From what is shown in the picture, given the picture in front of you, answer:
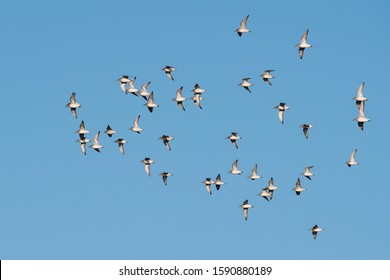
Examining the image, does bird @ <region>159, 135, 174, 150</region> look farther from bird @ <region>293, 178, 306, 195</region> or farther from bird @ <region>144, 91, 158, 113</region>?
bird @ <region>293, 178, 306, 195</region>

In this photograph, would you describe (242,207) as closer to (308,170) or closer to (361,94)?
(308,170)

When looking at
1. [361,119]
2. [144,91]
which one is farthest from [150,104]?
A: [361,119]

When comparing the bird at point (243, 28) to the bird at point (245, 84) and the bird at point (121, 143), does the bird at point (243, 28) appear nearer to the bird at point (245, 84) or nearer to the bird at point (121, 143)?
the bird at point (245, 84)

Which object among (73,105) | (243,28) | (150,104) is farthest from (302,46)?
(73,105)

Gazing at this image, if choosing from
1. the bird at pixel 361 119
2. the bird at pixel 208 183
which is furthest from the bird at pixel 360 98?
the bird at pixel 208 183

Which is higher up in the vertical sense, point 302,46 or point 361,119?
point 302,46

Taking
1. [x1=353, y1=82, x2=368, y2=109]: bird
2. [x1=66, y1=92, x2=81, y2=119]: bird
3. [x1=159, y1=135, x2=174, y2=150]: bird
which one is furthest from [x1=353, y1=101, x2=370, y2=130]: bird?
[x1=66, y1=92, x2=81, y2=119]: bird

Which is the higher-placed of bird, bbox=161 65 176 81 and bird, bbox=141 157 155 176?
bird, bbox=161 65 176 81

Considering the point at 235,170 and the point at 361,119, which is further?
the point at 235,170

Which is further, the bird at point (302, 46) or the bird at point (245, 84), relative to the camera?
the bird at point (245, 84)

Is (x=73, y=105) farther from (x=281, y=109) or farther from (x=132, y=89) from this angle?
(x=281, y=109)

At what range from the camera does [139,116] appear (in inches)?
3873
